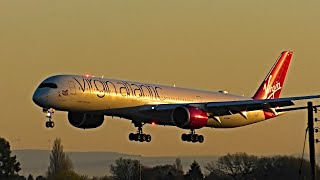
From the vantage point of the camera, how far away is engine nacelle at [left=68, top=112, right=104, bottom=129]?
4240 inches

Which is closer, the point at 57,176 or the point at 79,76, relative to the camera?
the point at 79,76

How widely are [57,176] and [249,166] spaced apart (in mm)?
24679

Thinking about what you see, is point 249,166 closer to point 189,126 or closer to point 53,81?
point 189,126

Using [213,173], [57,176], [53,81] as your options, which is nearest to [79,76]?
[53,81]

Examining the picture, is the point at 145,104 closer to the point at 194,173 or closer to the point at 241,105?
the point at 241,105

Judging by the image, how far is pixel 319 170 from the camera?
13212cm

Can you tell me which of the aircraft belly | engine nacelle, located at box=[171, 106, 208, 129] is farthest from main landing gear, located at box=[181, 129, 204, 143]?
engine nacelle, located at box=[171, 106, 208, 129]

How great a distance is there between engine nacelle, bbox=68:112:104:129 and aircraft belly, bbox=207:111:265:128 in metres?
10.8

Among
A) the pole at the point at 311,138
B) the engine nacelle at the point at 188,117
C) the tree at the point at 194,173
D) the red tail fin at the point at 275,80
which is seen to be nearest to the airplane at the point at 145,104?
the engine nacelle at the point at 188,117

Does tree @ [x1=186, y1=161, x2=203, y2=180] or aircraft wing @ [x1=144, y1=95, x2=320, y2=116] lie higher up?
tree @ [x1=186, y1=161, x2=203, y2=180]

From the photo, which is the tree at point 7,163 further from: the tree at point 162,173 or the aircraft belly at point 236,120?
the aircraft belly at point 236,120

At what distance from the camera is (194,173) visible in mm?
172000

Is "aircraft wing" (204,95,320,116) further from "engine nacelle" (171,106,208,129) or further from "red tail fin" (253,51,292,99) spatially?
"red tail fin" (253,51,292,99)

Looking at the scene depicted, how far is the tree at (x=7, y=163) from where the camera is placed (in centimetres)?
15862
